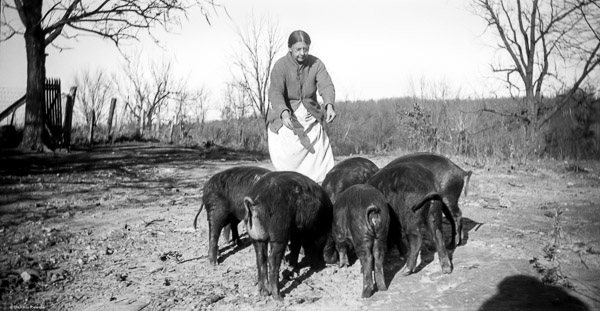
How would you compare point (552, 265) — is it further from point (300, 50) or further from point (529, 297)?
point (300, 50)

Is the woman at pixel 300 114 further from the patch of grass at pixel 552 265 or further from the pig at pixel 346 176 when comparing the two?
the patch of grass at pixel 552 265

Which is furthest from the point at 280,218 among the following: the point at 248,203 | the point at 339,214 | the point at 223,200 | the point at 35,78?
the point at 35,78

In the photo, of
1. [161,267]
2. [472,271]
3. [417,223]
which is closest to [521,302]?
[472,271]

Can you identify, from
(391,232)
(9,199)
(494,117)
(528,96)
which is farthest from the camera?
(494,117)

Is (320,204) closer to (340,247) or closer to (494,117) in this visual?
(340,247)

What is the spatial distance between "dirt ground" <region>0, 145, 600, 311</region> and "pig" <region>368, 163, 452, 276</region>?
0.77ft

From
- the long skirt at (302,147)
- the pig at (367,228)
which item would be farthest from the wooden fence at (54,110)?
the pig at (367,228)

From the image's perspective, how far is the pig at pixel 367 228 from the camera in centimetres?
452

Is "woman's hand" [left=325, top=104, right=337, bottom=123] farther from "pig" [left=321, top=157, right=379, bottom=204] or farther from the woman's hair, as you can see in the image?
the woman's hair

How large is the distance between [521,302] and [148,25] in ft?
47.2

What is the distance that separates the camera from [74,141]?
699 inches

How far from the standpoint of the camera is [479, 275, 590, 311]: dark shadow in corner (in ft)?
13.7

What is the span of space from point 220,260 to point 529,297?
3.29 metres

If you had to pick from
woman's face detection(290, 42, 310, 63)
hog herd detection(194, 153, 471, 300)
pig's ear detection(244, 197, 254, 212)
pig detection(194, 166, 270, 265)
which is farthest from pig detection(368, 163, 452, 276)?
woman's face detection(290, 42, 310, 63)
